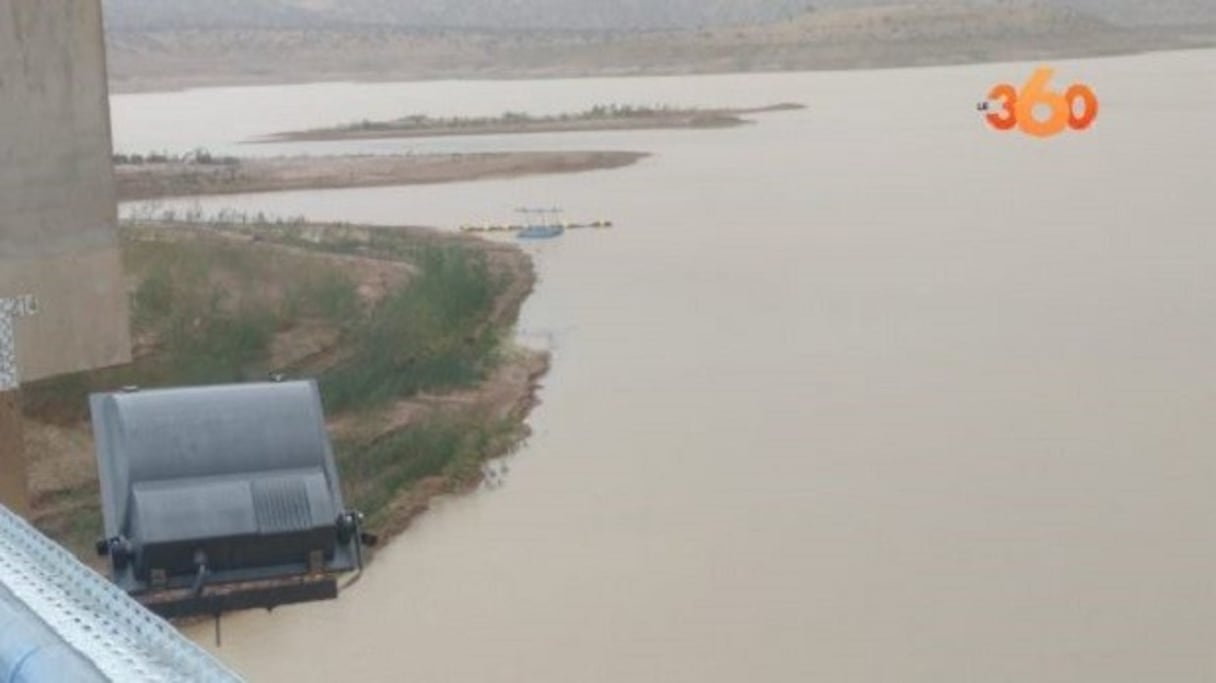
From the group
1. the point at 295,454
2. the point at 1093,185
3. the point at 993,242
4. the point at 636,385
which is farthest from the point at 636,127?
the point at 295,454

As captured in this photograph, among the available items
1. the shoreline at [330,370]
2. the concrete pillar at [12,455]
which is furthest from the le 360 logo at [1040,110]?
the concrete pillar at [12,455]

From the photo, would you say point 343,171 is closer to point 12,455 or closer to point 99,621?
point 12,455

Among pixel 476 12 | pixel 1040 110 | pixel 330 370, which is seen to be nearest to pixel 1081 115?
pixel 1040 110

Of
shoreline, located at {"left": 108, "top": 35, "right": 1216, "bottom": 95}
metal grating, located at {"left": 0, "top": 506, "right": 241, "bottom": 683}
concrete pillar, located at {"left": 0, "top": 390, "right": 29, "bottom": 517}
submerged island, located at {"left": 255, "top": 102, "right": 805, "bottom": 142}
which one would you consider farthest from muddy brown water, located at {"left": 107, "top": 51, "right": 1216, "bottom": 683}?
shoreline, located at {"left": 108, "top": 35, "right": 1216, "bottom": 95}

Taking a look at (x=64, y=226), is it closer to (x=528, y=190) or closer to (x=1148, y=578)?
(x=1148, y=578)

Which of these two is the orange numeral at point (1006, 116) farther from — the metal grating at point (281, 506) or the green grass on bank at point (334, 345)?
the metal grating at point (281, 506)
